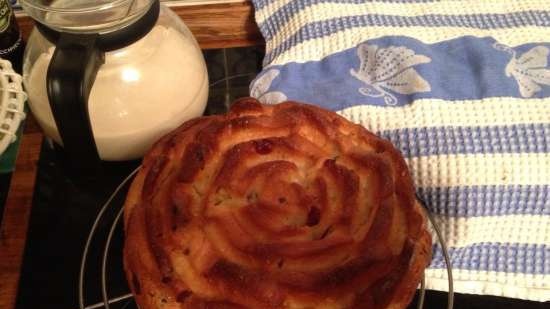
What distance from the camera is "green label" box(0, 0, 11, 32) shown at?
76 centimetres

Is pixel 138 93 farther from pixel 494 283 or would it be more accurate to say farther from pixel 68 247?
pixel 494 283

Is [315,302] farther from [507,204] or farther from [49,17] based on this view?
[49,17]

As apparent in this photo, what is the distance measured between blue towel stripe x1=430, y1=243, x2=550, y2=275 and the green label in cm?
66

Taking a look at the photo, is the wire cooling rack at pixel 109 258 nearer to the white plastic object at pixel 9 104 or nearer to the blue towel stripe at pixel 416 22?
the white plastic object at pixel 9 104

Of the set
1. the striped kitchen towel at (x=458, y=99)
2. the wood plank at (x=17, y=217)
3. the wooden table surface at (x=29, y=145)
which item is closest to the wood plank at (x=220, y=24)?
the wooden table surface at (x=29, y=145)

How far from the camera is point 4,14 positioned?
77 cm

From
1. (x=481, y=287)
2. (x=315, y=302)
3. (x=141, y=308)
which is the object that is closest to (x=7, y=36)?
(x=141, y=308)

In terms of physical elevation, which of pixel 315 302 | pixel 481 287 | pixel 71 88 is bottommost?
pixel 481 287

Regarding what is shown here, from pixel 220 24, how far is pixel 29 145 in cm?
33

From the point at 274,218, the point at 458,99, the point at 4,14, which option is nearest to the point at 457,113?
the point at 458,99

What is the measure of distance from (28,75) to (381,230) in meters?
0.46

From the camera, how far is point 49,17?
0.61 metres

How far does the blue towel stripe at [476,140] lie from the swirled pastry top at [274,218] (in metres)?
0.05

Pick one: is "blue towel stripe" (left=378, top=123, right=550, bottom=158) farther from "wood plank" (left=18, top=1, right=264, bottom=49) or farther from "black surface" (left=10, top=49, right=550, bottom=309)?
"wood plank" (left=18, top=1, right=264, bottom=49)
